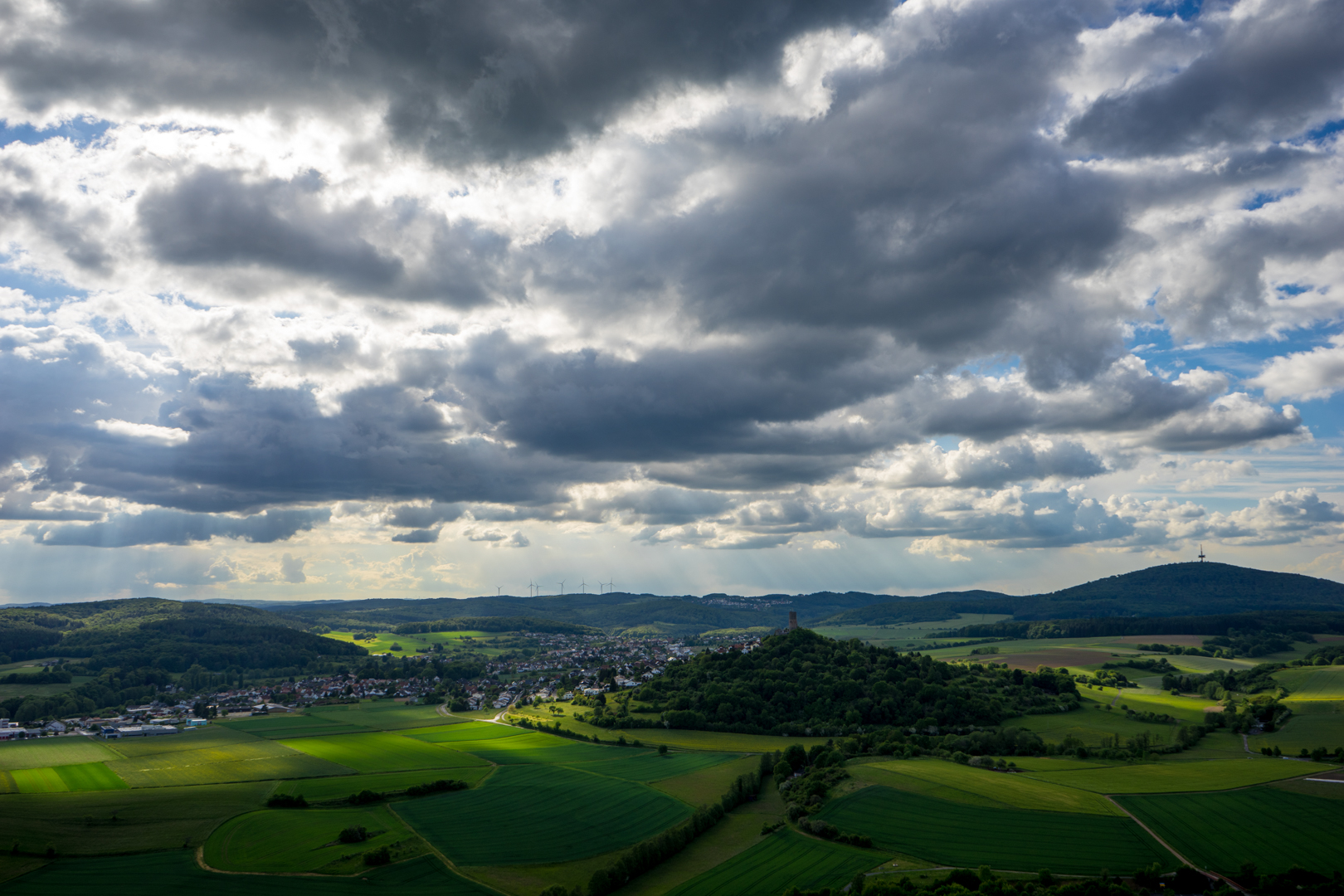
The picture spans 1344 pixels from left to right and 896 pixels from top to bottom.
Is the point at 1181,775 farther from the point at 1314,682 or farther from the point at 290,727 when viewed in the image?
the point at 290,727

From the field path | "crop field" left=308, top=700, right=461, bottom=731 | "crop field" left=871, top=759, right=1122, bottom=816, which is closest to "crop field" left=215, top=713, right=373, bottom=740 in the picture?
"crop field" left=308, top=700, right=461, bottom=731

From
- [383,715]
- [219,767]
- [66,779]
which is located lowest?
[383,715]

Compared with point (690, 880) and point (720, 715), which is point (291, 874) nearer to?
point (690, 880)

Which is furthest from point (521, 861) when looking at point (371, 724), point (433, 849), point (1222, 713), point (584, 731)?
point (1222, 713)

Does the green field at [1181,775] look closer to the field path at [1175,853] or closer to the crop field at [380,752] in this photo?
the field path at [1175,853]

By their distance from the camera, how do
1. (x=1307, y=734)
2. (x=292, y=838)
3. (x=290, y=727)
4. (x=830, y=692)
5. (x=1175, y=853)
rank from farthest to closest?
(x=290, y=727) → (x=830, y=692) → (x=1307, y=734) → (x=292, y=838) → (x=1175, y=853)

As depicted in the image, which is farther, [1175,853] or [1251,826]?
[1251,826]

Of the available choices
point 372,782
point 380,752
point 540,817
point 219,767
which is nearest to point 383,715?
point 380,752
